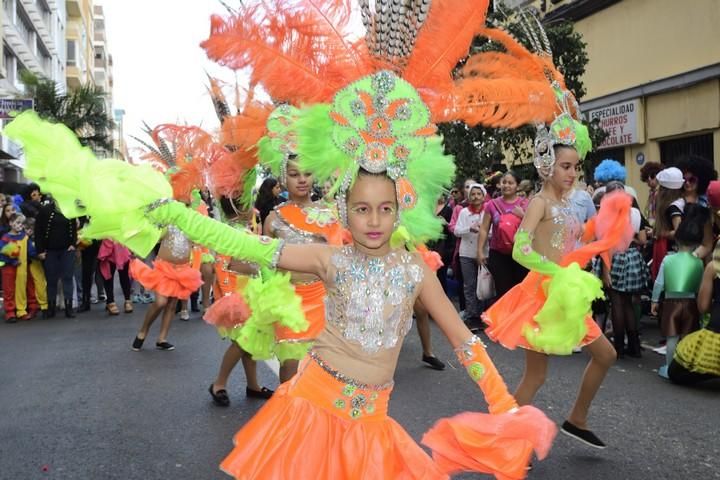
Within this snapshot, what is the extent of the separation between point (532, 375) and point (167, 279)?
4.80m

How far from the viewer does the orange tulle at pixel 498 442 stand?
253 centimetres

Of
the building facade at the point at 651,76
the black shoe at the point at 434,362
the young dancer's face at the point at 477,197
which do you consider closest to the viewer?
the black shoe at the point at 434,362

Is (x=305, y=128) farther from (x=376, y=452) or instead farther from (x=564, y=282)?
(x=564, y=282)

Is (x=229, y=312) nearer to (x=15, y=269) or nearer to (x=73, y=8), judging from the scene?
(x=15, y=269)

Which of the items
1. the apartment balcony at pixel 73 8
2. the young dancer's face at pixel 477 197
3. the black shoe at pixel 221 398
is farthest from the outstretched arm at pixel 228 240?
the apartment balcony at pixel 73 8

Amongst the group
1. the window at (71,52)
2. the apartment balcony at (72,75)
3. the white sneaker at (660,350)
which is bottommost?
the white sneaker at (660,350)

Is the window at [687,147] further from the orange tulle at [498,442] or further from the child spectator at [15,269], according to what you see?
the orange tulle at [498,442]

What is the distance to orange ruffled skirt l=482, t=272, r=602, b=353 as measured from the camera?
4546 millimetres

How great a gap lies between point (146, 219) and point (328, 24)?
1.64 meters

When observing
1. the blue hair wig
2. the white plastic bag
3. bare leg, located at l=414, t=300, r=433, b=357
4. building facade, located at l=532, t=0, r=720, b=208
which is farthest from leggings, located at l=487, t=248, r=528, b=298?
building facade, located at l=532, t=0, r=720, b=208

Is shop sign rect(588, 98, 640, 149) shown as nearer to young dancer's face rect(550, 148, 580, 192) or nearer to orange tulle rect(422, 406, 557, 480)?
young dancer's face rect(550, 148, 580, 192)

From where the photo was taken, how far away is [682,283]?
7051 millimetres

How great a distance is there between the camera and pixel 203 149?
6.21m

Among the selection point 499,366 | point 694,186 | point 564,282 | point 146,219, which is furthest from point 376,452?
point 694,186
